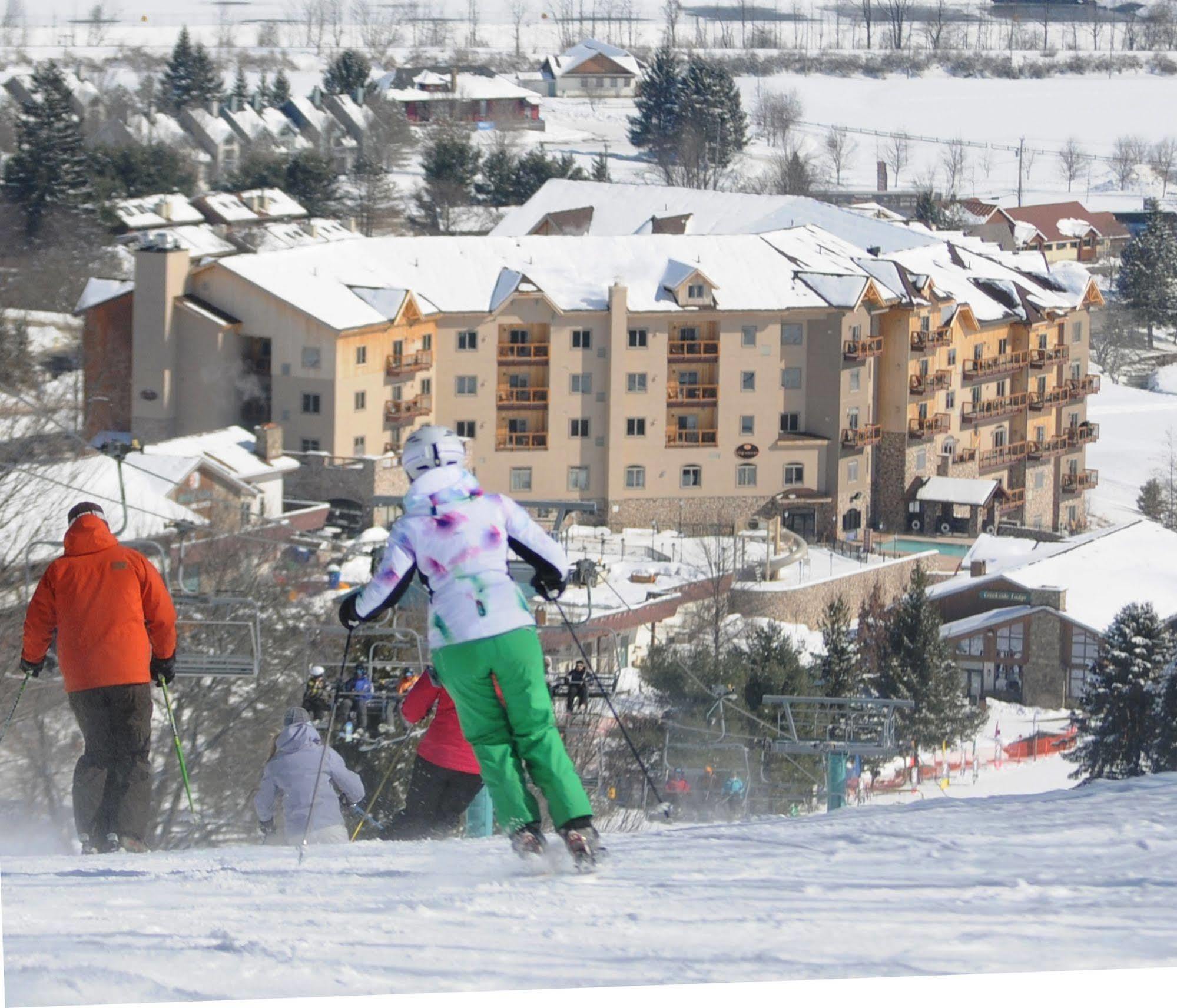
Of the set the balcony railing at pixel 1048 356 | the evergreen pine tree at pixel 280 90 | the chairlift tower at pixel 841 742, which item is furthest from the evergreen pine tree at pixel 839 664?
the evergreen pine tree at pixel 280 90

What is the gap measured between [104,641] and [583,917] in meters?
0.71

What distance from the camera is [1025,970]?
2.08 m

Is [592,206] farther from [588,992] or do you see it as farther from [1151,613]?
[588,992]

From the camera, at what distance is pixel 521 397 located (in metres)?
15.6

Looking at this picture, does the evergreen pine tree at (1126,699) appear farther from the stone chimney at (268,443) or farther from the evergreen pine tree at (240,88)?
the evergreen pine tree at (240,88)

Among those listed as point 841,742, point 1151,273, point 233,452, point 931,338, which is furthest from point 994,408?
point 841,742

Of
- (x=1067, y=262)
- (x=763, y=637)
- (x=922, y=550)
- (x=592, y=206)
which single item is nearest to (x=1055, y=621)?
(x=763, y=637)

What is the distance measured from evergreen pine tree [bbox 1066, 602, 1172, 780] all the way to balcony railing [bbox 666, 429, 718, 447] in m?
4.67

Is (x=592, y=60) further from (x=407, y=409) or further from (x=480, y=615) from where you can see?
(x=480, y=615)

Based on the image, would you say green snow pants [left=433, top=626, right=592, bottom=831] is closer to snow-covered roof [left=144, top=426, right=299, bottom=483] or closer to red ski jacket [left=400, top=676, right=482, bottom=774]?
red ski jacket [left=400, top=676, right=482, bottom=774]

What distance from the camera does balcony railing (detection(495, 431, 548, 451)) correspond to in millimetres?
15328

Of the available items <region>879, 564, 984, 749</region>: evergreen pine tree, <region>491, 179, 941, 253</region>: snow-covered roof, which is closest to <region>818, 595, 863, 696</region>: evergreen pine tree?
<region>879, 564, 984, 749</region>: evergreen pine tree

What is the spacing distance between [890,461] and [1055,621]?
4.68 m

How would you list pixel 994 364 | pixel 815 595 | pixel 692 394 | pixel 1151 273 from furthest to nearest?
pixel 994 364 → pixel 692 394 → pixel 1151 273 → pixel 815 595
